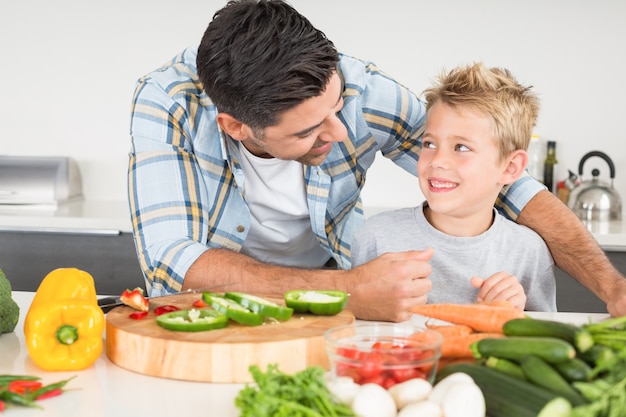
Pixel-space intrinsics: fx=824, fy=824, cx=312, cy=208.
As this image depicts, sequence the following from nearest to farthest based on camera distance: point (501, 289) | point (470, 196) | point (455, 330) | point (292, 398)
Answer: point (292, 398) → point (455, 330) → point (501, 289) → point (470, 196)

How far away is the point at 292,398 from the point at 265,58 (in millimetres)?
977

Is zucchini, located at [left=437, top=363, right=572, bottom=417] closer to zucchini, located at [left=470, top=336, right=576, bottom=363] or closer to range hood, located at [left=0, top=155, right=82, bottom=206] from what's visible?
zucchini, located at [left=470, top=336, right=576, bottom=363]

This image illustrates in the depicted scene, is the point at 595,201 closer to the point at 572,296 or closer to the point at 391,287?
the point at 572,296

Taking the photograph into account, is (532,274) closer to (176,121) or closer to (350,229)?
(350,229)

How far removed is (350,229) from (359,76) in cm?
50

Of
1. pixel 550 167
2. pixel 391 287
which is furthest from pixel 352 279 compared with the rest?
pixel 550 167

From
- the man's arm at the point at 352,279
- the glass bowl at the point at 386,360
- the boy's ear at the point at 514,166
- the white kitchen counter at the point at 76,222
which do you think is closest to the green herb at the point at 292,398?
the glass bowl at the point at 386,360

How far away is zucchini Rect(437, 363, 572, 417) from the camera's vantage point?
3.20 feet

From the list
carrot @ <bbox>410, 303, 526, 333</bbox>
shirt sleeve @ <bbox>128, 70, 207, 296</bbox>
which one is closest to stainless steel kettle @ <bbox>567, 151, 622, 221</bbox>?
shirt sleeve @ <bbox>128, 70, 207, 296</bbox>

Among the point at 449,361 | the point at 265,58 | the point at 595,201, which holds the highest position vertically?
the point at 265,58

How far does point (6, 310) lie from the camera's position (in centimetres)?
151

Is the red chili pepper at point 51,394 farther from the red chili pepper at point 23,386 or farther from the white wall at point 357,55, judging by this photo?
the white wall at point 357,55

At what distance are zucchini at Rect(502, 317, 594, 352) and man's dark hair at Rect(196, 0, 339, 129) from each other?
0.81 meters

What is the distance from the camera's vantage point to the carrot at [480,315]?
1.32 meters
